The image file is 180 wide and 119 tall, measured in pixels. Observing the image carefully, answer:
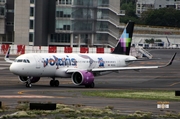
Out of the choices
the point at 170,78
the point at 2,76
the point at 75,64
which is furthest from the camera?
the point at 170,78

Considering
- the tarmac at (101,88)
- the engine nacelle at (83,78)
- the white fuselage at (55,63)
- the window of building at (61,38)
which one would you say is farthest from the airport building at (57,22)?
the engine nacelle at (83,78)

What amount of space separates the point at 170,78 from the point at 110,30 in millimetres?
78005

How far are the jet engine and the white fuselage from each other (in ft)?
2.87

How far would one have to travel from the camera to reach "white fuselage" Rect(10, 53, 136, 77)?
2336 inches

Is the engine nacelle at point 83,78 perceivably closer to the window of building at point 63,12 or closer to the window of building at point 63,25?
the window of building at point 63,12

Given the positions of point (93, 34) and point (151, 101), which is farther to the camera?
point (93, 34)

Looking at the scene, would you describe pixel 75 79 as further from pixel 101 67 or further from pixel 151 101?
pixel 151 101

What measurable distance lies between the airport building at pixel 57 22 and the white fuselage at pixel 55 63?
246 ft

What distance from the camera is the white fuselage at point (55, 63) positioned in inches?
→ 2336

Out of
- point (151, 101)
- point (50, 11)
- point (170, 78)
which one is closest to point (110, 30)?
point (50, 11)

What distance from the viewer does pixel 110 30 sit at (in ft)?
516

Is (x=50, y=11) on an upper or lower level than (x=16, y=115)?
upper

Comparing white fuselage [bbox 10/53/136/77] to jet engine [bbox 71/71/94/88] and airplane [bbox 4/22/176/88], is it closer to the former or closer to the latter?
airplane [bbox 4/22/176/88]

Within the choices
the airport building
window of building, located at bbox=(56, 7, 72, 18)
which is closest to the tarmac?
the airport building
